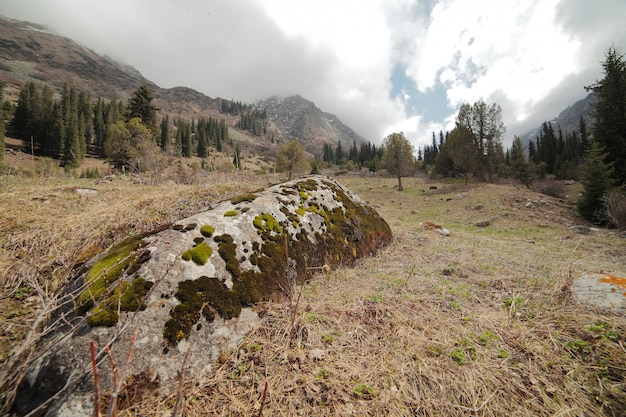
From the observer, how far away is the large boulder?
73.9 inches

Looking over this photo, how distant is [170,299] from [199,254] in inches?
25.4

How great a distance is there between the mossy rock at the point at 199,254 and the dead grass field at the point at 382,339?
0.97 m

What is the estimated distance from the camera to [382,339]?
281 cm

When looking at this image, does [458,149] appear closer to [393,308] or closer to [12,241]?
[393,308]

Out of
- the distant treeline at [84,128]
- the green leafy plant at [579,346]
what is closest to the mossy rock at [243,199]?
the green leafy plant at [579,346]

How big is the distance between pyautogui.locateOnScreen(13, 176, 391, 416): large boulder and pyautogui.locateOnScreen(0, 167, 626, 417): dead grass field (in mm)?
208

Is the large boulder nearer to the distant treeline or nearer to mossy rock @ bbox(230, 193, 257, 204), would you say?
mossy rock @ bbox(230, 193, 257, 204)

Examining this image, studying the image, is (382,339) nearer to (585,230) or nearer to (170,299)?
(170,299)

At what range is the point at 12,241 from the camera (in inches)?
159

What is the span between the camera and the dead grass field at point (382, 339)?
6.77 feet

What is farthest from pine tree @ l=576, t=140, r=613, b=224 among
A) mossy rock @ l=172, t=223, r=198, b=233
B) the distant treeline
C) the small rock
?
the distant treeline

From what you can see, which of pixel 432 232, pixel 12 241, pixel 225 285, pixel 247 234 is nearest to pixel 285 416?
Result: pixel 225 285

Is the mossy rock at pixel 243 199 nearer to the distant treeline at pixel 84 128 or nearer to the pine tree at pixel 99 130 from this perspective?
the distant treeline at pixel 84 128

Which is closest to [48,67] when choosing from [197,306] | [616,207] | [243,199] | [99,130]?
[99,130]
